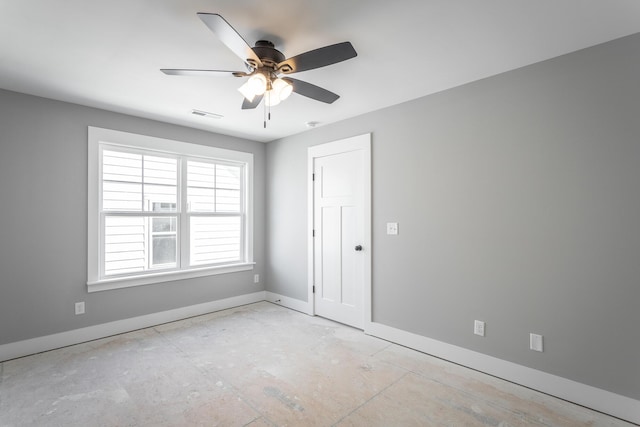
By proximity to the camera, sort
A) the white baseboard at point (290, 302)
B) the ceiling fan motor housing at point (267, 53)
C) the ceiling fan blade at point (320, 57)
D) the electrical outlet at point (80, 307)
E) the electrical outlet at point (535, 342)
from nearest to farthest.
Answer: the ceiling fan blade at point (320, 57)
the ceiling fan motor housing at point (267, 53)
the electrical outlet at point (535, 342)
the electrical outlet at point (80, 307)
the white baseboard at point (290, 302)

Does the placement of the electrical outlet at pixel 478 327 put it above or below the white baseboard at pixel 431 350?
above

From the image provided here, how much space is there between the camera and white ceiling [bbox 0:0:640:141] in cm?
181

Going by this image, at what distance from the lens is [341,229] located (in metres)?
3.95

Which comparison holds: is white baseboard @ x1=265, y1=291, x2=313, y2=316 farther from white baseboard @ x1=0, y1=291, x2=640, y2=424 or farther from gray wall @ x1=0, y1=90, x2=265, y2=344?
gray wall @ x1=0, y1=90, x2=265, y2=344

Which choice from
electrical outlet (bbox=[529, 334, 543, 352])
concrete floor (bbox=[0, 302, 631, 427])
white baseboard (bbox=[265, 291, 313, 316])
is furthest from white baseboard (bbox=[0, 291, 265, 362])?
electrical outlet (bbox=[529, 334, 543, 352])

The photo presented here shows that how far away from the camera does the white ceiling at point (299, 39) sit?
1811mm

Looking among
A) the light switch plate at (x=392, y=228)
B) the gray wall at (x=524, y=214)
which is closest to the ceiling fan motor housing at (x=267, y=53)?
the gray wall at (x=524, y=214)

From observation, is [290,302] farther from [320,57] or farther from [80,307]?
[320,57]

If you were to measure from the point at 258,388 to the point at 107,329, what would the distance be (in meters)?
2.13

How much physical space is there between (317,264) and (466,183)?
215 cm

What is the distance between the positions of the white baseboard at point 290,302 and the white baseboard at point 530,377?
1298 millimetres

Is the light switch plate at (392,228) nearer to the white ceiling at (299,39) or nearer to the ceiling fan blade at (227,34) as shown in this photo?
the white ceiling at (299,39)

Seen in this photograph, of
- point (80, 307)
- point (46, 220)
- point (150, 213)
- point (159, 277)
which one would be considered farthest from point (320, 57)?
point (80, 307)

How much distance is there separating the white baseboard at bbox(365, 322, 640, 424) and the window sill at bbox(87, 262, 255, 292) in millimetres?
2403
